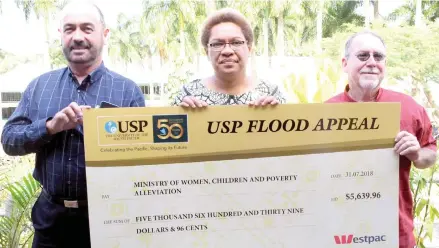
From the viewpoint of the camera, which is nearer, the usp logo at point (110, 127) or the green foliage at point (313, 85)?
the usp logo at point (110, 127)

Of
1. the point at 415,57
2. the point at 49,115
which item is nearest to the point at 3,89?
the point at 415,57

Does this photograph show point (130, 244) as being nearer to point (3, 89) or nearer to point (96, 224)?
point (96, 224)

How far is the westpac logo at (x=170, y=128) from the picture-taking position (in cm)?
138

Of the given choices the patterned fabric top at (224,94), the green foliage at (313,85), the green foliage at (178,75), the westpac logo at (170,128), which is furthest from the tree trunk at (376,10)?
the westpac logo at (170,128)

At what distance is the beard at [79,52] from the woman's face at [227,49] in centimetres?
46

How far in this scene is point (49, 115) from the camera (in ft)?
5.12

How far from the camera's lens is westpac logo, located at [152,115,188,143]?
1.38 metres

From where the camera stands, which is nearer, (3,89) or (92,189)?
(92,189)

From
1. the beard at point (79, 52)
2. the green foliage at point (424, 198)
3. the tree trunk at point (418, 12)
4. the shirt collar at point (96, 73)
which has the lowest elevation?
the green foliage at point (424, 198)

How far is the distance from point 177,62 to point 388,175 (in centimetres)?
1854

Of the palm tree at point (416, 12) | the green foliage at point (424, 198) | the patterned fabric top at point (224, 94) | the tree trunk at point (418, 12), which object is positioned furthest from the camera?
the palm tree at point (416, 12)

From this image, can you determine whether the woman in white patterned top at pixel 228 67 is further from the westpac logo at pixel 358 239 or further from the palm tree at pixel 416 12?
the palm tree at pixel 416 12

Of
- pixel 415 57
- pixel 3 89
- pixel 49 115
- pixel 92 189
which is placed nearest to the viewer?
pixel 92 189

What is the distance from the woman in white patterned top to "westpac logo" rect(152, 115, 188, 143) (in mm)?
142
